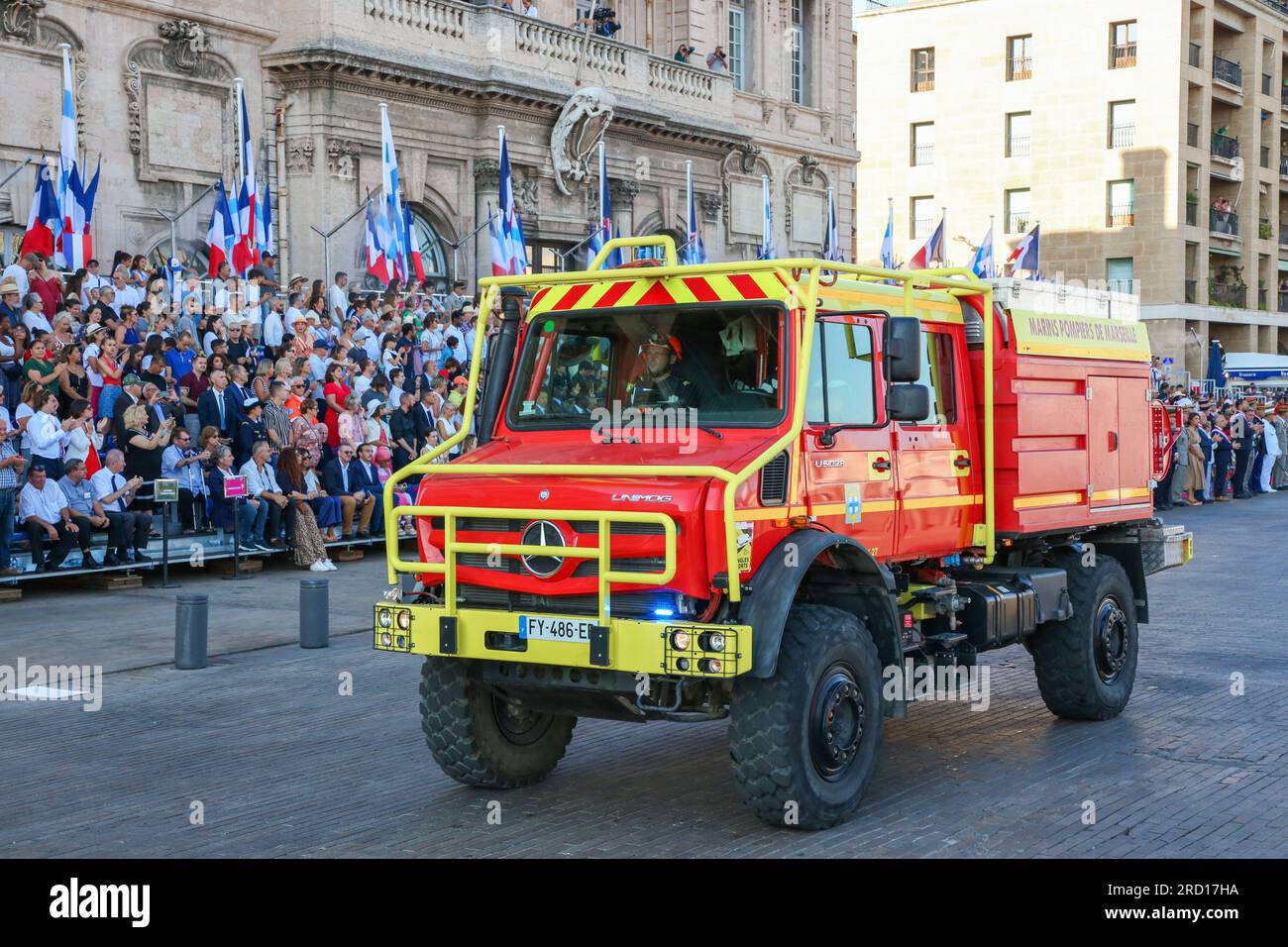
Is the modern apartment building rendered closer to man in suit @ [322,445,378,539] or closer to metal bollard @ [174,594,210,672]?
man in suit @ [322,445,378,539]

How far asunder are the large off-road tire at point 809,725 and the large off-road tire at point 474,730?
1490 mm

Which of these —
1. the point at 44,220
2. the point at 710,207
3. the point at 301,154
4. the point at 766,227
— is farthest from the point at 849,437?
the point at 710,207

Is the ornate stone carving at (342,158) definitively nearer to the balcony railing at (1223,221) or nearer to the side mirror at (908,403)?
the side mirror at (908,403)

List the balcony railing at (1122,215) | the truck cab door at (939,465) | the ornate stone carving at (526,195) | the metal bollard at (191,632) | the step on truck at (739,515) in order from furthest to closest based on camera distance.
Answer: the balcony railing at (1122,215), the ornate stone carving at (526,195), the metal bollard at (191,632), the truck cab door at (939,465), the step on truck at (739,515)

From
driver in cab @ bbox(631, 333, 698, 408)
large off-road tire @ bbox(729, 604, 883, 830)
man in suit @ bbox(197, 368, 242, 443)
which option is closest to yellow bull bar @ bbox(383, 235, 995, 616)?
driver in cab @ bbox(631, 333, 698, 408)

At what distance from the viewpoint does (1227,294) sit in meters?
62.5

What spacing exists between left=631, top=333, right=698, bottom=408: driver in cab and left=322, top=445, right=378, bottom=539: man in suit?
11.6 metres

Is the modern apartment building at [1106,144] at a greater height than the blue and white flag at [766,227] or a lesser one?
greater

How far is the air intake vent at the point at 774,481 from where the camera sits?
7.58 metres

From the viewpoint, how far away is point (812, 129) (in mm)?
40031

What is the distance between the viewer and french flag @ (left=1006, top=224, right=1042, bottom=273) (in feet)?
85.7

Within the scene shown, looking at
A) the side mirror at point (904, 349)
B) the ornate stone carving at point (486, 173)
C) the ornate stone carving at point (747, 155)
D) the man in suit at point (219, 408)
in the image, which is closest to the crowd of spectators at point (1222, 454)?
the ornate stone carving at point (747, 155)
